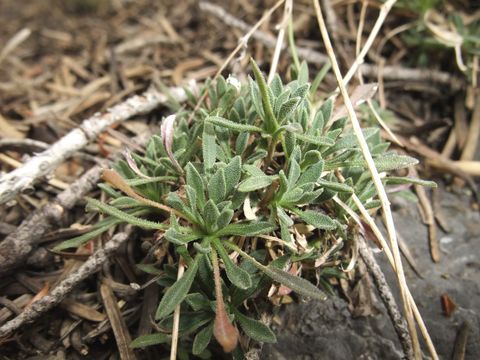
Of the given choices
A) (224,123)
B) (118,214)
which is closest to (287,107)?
(224,123)

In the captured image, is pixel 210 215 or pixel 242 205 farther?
pixel 242 205

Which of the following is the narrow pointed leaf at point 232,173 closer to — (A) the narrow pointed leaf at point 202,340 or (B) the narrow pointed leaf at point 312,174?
(B) the narrow pointed leaf at point 312,174

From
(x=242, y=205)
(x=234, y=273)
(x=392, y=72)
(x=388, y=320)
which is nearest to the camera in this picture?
(x=234, y=273)

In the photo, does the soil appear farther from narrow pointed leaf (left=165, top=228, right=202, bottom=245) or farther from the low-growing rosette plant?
narrow pointed leaf (left=165, top=228, right=202, bottom=245)

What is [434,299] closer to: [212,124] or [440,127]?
[440,127]

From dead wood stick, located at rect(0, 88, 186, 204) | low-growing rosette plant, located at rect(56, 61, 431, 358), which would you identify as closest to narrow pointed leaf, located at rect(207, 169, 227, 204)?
low-growing rosette plant, located at rect(56, 61, 431, 358)

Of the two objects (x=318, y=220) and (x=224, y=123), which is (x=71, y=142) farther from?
(x=318, y=220)

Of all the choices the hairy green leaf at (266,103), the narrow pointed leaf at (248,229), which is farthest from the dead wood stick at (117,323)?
the hairy green leaf at (266,103)
